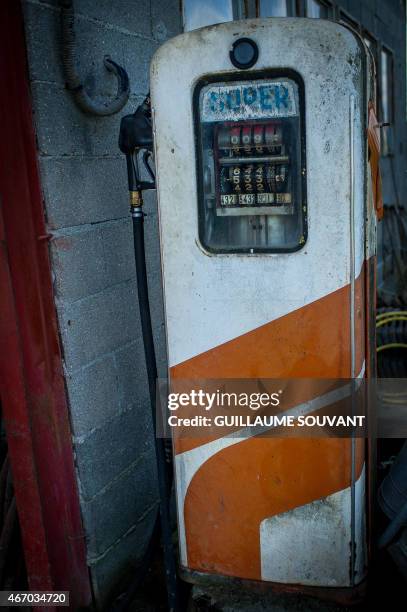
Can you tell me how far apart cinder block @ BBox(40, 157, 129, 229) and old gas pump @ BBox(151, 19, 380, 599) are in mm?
373

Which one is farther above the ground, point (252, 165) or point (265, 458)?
point (252, 165)

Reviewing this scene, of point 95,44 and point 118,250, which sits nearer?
point 95,44

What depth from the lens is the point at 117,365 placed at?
2322 millimetres

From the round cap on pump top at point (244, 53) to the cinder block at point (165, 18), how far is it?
93cm

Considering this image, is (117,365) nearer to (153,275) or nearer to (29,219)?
(153,275)

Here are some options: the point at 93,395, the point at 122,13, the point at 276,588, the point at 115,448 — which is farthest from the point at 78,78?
the point at 276,588

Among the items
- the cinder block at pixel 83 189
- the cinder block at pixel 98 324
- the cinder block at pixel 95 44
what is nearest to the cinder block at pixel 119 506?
the cinder block at pixel 98 324

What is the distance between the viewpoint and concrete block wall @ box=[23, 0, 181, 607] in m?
1.97

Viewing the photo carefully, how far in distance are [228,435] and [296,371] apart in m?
0.30

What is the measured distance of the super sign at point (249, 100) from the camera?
5.47ft

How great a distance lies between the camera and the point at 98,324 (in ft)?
7.25

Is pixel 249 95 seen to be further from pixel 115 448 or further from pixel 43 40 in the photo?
pixel 115 448

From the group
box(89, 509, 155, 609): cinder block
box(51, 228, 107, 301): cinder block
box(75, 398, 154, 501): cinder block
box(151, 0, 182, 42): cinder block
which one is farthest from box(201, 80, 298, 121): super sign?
box(89, 509, 155, 609): cinder block

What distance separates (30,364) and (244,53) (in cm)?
113
